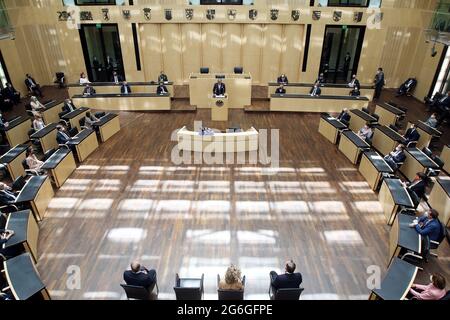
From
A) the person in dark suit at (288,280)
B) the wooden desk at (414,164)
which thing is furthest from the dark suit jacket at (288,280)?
the wooden desk at (414,164)

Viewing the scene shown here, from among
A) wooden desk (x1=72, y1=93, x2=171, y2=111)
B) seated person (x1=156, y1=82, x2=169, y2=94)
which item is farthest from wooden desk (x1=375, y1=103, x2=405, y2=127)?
seated person (x1=156, y1=82, x2=169, y2=94)

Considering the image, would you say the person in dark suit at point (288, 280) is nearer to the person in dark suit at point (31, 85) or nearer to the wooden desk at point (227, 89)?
the wooden desk at point (227, 89)

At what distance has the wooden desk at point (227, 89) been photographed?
12188 millimetres

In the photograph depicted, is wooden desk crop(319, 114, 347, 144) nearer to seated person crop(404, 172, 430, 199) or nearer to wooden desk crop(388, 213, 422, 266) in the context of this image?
seated person crop(404, 172, 430, 199)

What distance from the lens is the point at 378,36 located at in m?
14.2

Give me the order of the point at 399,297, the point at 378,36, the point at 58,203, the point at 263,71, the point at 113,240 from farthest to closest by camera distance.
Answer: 1. the point at 263,71
2. the point at 378,36
3. the point at 58,203
4. the point at 113,240
5. the point at 399,297

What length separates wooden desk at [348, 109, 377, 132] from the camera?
9698 millimetres

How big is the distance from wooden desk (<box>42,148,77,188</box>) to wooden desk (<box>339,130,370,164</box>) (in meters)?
7.57

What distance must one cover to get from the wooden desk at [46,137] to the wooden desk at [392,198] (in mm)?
8868

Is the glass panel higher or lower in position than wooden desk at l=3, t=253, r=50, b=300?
higher

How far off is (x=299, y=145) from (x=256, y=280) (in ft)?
18.0
